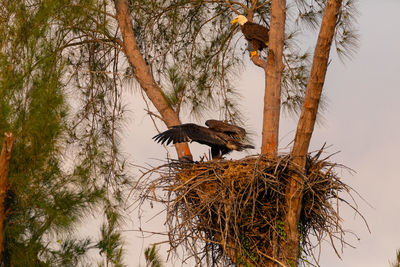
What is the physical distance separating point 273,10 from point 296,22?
1107 millimetres

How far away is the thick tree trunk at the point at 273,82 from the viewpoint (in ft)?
18.8

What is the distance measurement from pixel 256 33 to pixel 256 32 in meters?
0.01

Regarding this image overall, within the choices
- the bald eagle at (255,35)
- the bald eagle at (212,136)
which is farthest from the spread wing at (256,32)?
the bald eagle at (212,136)

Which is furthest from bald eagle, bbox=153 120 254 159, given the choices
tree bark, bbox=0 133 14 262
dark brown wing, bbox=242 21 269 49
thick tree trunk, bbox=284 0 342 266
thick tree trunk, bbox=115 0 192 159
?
tree bark, bbox=0 133 14 262

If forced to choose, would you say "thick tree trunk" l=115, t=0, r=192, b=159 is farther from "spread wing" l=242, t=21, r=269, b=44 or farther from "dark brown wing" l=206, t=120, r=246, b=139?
"spread wing" l=242, t=21, r=269, b=44

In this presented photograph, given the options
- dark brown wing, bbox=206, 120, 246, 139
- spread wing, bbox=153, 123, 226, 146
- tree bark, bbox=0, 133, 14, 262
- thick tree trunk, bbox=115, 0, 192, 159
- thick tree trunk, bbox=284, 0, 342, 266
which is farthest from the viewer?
thick tree trunk, bbox=115, 0, 192, 159

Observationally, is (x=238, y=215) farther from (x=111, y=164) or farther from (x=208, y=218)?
(x=111, y=164)

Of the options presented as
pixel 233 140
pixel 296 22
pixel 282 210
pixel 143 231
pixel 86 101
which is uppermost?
pixel 296 22

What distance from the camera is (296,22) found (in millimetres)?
7184

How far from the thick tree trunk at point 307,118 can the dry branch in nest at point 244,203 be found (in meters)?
0.07

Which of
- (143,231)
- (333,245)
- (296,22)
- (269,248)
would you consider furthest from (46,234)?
(296,22)

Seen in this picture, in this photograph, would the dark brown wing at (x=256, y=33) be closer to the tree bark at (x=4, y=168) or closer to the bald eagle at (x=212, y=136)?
the bald eagle at (x=212, y=136)

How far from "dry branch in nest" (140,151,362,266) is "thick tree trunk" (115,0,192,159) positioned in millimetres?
728

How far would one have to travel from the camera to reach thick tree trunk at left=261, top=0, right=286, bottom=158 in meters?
5.74
